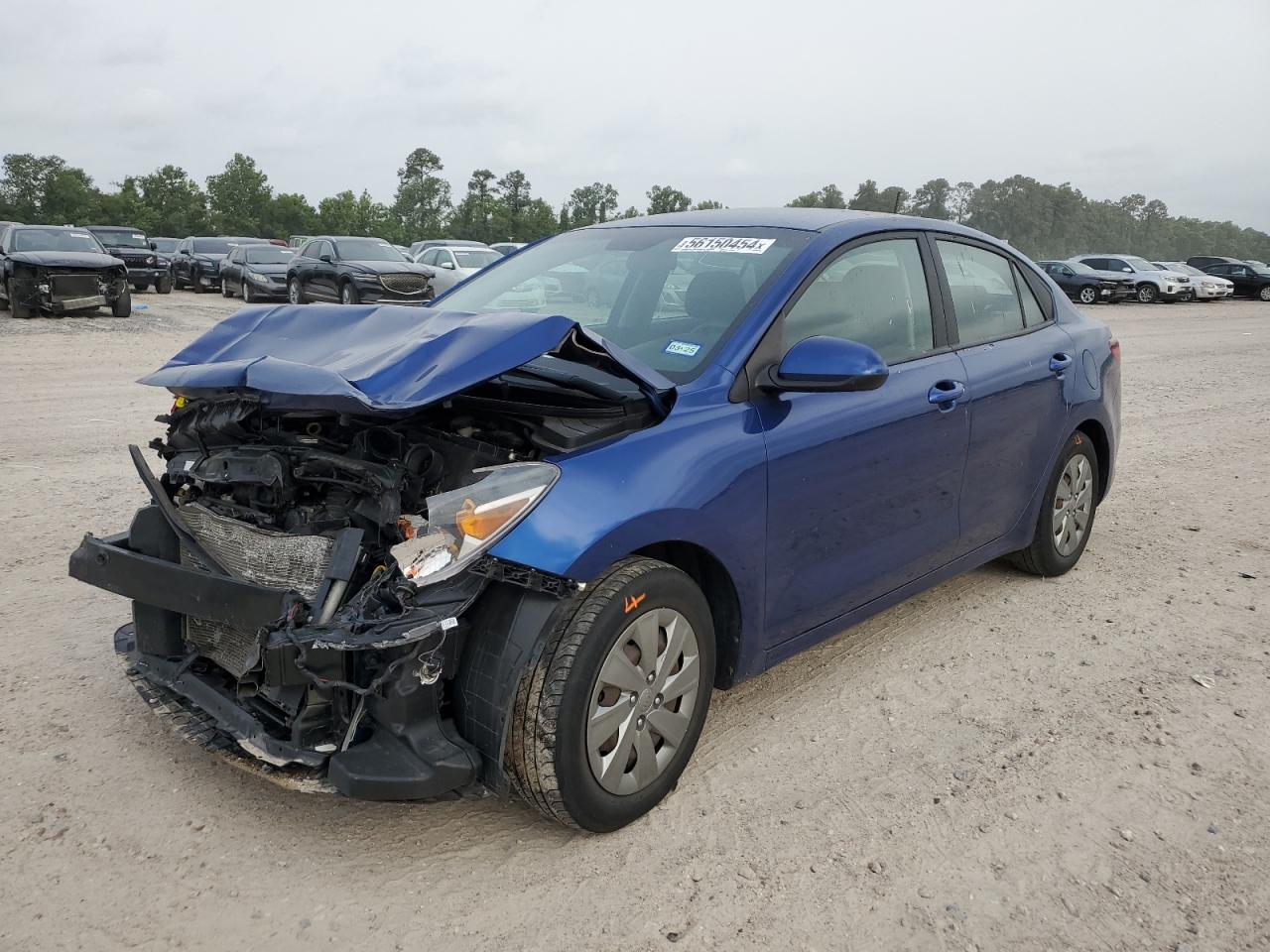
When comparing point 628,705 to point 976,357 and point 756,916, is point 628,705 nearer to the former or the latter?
point 756,916

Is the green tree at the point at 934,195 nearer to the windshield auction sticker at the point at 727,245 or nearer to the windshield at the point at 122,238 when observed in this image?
the windshield at the point at 122,238

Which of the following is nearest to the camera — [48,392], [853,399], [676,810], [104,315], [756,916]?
[756,916]

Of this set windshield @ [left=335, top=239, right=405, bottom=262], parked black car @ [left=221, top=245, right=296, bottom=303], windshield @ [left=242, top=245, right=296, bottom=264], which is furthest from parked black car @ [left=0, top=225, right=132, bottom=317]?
windshield @ [left=242, top=245, right=296, bottom=264]

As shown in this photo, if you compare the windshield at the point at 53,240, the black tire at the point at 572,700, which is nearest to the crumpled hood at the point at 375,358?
the black tire at the point at 572,700

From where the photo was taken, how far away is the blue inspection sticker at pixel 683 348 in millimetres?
3330

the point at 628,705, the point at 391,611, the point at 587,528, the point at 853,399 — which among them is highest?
the point at 853,399

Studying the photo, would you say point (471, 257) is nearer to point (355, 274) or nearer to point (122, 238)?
point (355, 274)

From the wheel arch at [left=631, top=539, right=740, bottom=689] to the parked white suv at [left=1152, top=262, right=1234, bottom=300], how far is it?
37.3 metres

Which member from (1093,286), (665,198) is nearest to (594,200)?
(665,198)

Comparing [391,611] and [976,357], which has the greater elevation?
[976,357]

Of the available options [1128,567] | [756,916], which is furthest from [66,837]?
[1128,567]

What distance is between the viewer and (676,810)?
3.03 meters

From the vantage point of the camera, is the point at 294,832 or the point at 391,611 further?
the point at 294,832

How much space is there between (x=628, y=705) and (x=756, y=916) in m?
0.64
